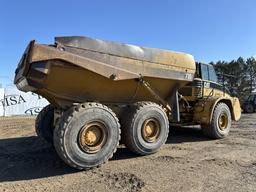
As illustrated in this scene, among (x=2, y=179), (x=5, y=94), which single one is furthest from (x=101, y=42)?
(x=5, y=94)

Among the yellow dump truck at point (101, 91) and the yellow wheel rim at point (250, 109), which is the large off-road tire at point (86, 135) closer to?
the yellow dump truck at point (101, 91)

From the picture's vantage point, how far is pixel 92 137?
636cm

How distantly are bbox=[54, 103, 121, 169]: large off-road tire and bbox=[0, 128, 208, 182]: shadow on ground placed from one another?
0.39 metres

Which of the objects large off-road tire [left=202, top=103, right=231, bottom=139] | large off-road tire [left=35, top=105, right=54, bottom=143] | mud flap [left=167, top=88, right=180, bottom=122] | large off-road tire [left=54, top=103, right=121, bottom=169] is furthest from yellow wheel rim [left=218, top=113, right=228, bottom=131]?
large off-road tire [left=35, top=105, right=54, bottom=143]

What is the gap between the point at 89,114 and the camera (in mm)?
6164

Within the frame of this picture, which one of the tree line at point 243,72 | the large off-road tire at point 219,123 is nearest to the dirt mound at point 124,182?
the large off-road tire at point 219,123

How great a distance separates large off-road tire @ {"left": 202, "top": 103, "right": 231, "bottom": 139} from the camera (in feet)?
31.9

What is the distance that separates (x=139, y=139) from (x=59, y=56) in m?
2.56

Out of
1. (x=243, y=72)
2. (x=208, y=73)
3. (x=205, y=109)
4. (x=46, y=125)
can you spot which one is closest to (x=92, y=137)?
(x=46, y=125)

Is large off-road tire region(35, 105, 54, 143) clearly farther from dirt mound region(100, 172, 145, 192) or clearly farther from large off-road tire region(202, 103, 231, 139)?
large off-road tire region(202, 103, 231, 139)

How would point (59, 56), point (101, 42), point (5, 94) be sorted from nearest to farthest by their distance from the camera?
point (59, 56) → point (101, 42) → point (5, 94)

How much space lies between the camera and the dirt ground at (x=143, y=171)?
16.8 ft

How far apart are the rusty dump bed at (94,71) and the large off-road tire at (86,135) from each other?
30.8 inches

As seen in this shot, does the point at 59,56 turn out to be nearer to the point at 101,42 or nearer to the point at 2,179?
the point at 101,42
